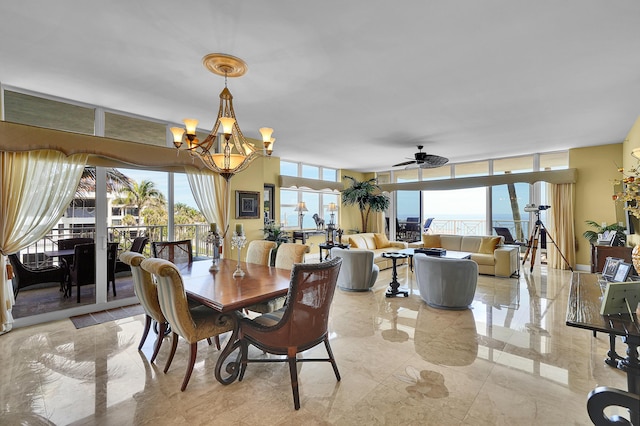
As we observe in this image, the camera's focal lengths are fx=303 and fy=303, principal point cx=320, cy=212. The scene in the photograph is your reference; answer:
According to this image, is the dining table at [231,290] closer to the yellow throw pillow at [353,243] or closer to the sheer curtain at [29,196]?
the sheer curtain at [29,196]

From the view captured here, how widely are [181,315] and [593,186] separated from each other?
8.15m

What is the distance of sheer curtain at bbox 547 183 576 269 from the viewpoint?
22.0ft

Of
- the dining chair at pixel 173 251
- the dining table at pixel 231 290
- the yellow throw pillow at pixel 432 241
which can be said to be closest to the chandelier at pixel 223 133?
the dining table at pixel 231 290

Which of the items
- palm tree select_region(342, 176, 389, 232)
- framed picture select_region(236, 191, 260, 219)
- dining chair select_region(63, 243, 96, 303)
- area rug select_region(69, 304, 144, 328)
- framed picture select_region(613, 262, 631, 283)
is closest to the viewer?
framed picture select_region(613, 262, 631, 283)

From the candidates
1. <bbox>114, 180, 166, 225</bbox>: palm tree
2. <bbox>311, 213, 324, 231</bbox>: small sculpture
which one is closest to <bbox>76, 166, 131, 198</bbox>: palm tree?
<bbox>114, 180, 166, 225</bbox>: palm tree

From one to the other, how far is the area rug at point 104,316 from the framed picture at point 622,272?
508 cm

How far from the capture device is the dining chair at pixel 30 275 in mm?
3768

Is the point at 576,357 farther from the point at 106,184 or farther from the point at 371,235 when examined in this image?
the point at 106,184

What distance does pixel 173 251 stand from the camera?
3.84 meters

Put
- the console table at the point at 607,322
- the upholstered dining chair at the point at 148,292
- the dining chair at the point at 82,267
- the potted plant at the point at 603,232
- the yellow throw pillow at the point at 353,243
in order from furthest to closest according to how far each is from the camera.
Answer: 1. the yellow throw pillow at the point at 353,243
2. the potted plant at the point at 603,232
3. the dining chair at the point at 82,267
4. the upholstered dining chair at the point at 148,292
5. the console table at the point at 607,322

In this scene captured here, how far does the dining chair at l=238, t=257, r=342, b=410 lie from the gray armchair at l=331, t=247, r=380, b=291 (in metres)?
2.71

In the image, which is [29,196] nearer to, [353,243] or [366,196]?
[353,243]

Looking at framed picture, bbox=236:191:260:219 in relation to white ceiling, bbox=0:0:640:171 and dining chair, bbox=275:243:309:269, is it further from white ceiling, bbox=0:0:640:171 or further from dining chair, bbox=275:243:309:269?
dining chair, bbox=275:243:309:269

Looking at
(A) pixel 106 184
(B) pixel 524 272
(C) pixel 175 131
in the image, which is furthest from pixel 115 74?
(B) pixel 524 272
